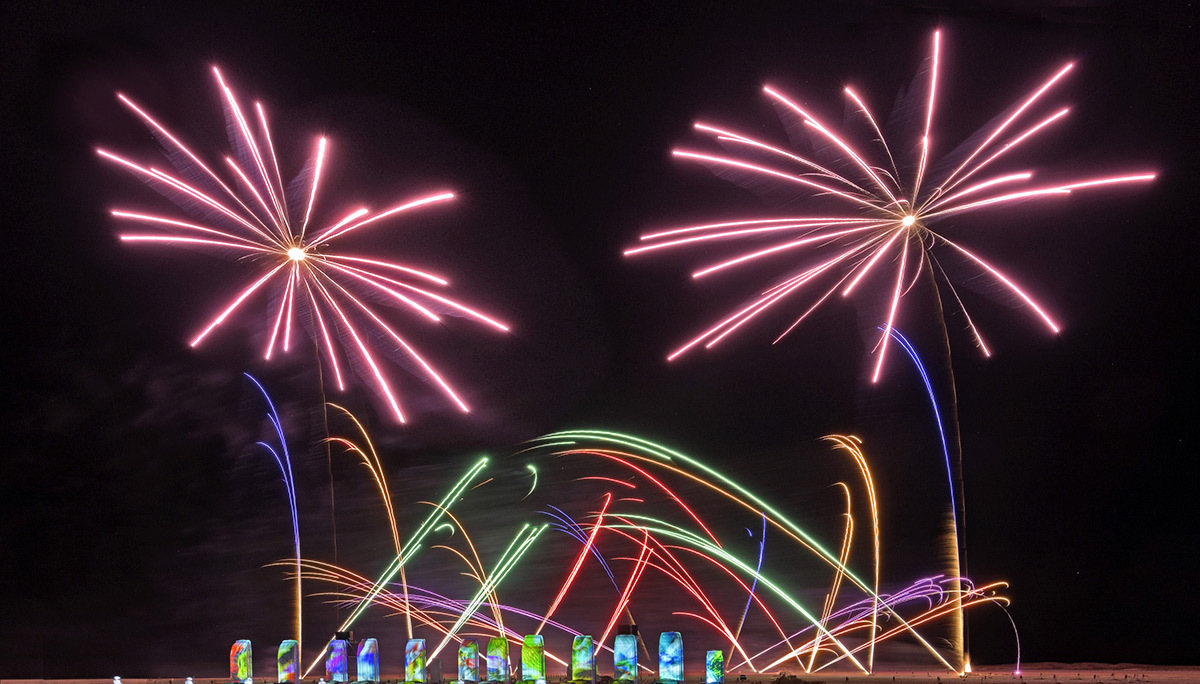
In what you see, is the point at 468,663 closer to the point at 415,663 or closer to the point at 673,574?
the point at 415,663

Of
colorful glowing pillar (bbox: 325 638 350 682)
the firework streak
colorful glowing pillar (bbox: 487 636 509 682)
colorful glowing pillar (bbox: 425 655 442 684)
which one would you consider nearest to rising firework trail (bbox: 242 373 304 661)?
the firework streak

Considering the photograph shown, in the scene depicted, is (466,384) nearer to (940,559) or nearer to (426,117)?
(426,117)

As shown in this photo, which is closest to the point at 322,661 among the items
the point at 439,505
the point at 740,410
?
the point at 439,505

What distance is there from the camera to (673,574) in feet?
17.6

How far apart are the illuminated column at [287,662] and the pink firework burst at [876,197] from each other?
12.5 feet

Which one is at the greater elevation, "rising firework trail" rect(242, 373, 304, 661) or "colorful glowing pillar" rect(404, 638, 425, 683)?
"rising firework trail" rect(242, 373, 304, 661)

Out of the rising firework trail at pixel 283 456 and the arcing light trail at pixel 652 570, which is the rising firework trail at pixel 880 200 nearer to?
the arcing light trail at pixel 652 570

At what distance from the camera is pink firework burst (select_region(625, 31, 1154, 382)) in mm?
5293

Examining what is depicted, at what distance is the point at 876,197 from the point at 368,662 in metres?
4.84

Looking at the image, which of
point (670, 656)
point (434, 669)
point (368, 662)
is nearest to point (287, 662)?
point (368, 662)

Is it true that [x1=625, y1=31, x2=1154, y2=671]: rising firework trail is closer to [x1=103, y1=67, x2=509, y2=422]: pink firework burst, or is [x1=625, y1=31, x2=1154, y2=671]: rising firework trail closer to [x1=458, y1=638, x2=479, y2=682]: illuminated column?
[x1=103, y1=67, x2=509, y2=422]: pink firework burst

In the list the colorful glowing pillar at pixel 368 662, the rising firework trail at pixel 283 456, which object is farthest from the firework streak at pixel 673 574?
the colorful glowing pillar at pixel 368 662

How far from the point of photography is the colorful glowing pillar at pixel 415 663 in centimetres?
473

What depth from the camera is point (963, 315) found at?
17.6 ft
